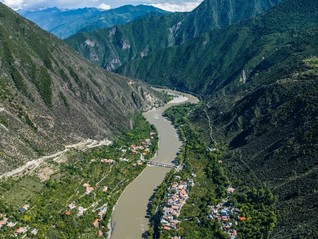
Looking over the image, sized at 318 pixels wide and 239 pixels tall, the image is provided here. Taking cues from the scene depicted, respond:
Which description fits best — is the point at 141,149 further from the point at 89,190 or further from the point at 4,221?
the point at 4,221

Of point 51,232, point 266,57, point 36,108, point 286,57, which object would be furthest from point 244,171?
point 266,57

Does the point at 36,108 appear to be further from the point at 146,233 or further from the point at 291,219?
the point at 291,219

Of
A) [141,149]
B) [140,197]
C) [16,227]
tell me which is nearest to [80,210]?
[16,227]

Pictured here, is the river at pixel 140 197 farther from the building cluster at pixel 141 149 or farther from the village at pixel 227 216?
the village at pixel 227 216

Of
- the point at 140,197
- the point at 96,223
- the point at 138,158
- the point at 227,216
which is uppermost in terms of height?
the point at 96,223

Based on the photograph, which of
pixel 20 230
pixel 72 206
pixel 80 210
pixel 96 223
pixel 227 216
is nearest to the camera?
pixel 20 230

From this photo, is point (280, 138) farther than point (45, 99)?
No

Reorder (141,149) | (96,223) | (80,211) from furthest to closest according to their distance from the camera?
(141,149) → (80,211) → (96,223)

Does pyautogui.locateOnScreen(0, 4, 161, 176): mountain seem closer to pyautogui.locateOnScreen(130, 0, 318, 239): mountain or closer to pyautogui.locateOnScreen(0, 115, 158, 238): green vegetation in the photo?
pyautogui.locateOnScreen(0, 115, 158, 238): green vegetation
